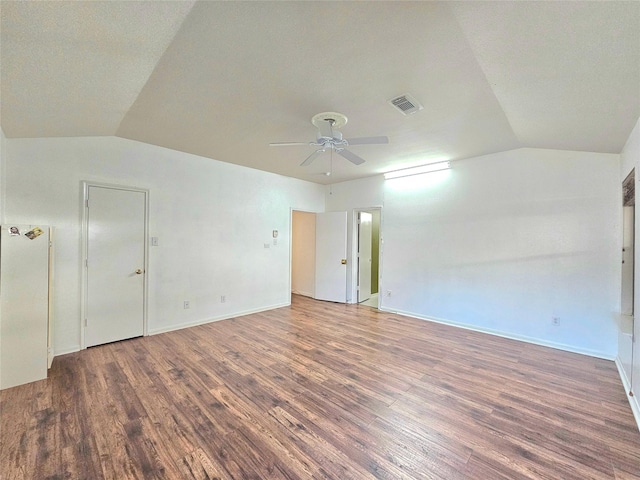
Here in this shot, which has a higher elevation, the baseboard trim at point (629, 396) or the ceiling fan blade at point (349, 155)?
the ceiling fan blade at point (349, 155)

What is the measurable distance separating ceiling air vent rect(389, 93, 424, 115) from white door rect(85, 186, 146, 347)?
12.2 feet

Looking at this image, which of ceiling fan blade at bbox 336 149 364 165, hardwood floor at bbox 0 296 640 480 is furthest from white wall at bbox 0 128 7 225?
ceiling fan blade at bbox 336 149 364 165

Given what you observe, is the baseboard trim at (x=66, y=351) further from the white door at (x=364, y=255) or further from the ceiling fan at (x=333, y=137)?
the white door at (x=364, y=255)

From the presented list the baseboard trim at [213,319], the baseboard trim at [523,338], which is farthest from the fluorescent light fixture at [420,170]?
the baseboard trim at [213,319]

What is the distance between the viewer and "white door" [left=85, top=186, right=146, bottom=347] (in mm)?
3477

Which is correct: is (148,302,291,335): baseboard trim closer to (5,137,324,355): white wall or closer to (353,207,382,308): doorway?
(5,137,324,355): white wall

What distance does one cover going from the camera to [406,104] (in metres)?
2.58

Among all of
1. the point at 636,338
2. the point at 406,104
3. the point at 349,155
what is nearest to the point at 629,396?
the point at 636,338

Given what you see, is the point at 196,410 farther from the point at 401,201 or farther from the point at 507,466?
the point at 401,201

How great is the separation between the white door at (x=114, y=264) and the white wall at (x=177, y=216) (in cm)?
13

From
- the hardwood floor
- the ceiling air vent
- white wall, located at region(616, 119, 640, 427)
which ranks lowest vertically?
the hardwood floor

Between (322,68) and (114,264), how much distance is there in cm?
371

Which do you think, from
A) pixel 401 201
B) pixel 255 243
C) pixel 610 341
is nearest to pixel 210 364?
pixel 255 243

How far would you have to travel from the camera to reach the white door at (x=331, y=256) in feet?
19.9
